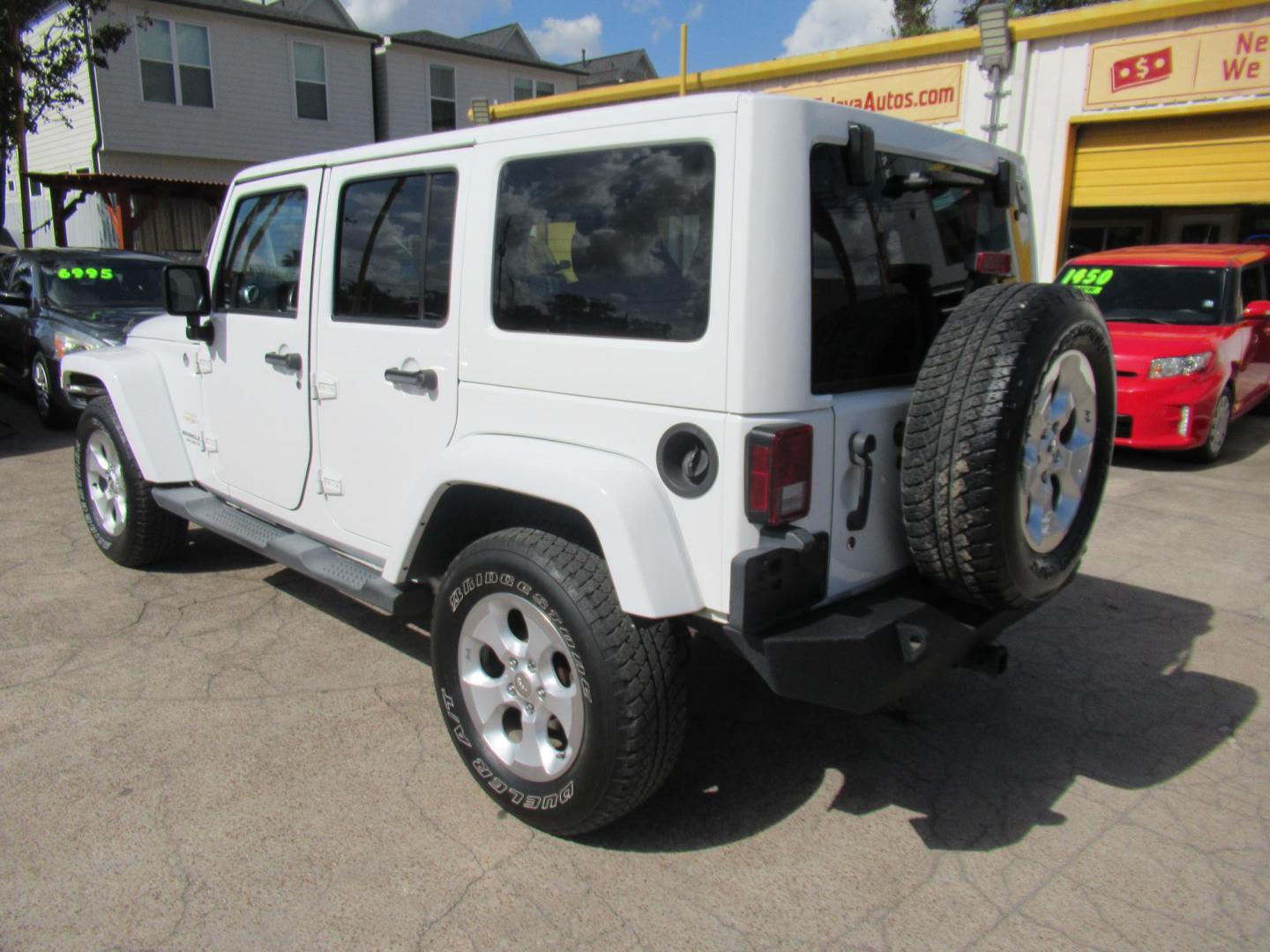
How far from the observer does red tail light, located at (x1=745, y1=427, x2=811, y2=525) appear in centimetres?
228

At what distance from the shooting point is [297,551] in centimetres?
370

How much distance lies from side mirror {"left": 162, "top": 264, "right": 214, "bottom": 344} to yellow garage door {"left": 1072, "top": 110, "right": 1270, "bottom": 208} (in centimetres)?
1055

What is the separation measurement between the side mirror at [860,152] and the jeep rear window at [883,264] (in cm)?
4

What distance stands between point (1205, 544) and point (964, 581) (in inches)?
163

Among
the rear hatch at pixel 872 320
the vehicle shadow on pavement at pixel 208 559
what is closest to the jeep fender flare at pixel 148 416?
the vehicle shadow on pavement at pixel 208 559

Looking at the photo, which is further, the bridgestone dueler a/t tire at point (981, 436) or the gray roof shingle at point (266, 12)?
the gray roof shingle at point (266, 12)

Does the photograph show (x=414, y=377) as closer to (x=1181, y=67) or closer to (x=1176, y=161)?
(x=1181, y=67)

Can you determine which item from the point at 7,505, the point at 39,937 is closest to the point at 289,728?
the point at 39,937

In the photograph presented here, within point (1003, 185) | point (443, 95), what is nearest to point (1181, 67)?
point (1003, 185)

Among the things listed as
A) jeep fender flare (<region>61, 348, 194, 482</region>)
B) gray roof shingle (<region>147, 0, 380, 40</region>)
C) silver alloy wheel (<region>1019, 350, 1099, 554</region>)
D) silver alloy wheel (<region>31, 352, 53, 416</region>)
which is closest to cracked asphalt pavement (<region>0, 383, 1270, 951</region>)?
jeep fender flare (<region>61, 348, 194, 482</region>)

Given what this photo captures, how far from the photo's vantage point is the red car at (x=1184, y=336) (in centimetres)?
751

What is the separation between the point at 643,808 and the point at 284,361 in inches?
86.1

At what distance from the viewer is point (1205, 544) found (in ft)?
18.8

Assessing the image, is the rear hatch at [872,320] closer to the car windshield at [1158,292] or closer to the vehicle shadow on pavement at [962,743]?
the vehicle shadow on pavement at [962,743]
